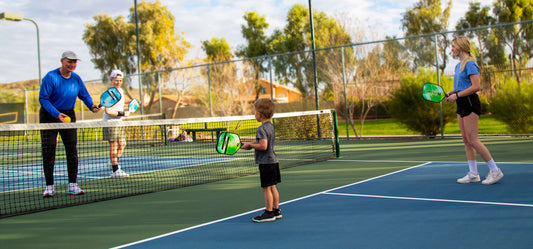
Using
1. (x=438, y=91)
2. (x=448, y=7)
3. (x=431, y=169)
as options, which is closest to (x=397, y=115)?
(x=431, y=169)

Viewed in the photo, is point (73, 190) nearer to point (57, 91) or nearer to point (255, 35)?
point (57, 91)

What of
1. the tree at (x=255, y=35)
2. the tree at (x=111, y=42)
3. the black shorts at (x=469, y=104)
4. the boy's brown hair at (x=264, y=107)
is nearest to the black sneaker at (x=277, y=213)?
the boy's brown hair at (x=264, y=107)

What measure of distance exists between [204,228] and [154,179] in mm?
3548

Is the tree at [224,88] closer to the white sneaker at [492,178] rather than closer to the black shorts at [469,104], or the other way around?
the black shorts at [469,104]

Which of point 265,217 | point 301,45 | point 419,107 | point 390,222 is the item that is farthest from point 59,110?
point 301,45

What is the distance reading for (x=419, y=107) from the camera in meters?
12.5

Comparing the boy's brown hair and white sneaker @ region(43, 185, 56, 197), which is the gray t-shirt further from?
white sneaker @ region(43, 185, 56, 197)

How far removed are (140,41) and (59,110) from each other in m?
30.7

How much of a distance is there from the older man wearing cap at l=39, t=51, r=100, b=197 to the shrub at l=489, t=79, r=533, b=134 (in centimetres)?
976

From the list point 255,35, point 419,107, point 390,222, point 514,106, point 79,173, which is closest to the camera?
point 390,222

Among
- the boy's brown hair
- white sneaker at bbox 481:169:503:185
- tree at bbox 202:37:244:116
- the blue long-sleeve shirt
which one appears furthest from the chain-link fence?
the boy's brown hair

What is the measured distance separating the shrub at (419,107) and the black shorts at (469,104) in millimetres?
7081

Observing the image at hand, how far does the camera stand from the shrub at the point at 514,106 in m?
11.0

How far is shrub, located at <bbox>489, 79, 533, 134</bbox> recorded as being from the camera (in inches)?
434
